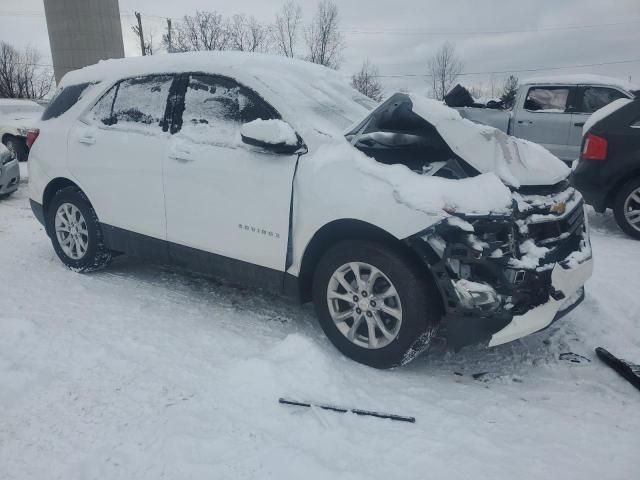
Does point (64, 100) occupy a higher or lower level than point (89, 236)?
higher

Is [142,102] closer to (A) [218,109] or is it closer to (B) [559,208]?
(A) [218,109]

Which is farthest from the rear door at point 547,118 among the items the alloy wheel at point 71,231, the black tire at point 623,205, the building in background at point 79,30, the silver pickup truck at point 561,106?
the building in background at point 79,30

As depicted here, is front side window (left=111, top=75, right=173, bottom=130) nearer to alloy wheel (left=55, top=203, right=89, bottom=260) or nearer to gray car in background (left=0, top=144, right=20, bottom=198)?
alloy wheel (left=55, top=203, right=89, bottom=260)

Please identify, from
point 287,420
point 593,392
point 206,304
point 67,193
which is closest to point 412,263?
point 287,420

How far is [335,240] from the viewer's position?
299 centimetres

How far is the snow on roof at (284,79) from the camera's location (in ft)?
10.6

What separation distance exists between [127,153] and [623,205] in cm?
546

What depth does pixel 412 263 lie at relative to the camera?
2699 millimetres

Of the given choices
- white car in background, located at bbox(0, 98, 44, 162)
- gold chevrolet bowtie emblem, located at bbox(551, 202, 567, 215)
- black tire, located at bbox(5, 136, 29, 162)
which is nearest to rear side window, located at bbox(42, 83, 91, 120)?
gold chevrolet bowtie emblem, located at bbox(551, 202, 567, 215)

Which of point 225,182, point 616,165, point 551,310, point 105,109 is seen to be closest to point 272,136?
point 225,182

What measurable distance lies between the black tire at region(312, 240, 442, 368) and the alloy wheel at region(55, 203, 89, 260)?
2.63 meters

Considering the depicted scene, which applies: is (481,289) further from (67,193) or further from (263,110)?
(67,193)

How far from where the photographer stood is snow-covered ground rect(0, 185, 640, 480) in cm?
214

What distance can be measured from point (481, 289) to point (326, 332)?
104 centimetres
